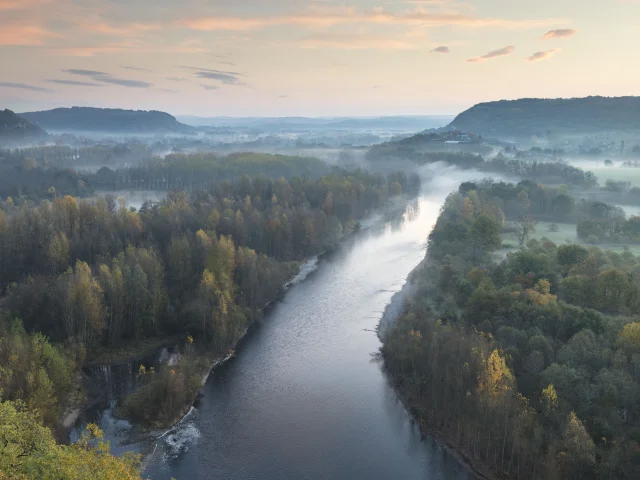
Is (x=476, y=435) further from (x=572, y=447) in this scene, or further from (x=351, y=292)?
(x=351, y=292)

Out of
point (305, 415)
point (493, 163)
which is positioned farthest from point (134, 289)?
point (493, 163)

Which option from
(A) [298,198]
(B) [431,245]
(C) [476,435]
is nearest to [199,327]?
(C) [476,435]

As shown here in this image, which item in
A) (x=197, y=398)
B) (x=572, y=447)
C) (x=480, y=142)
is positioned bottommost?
(x=197, y=398)

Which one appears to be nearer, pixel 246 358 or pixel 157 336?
pixel 246 358

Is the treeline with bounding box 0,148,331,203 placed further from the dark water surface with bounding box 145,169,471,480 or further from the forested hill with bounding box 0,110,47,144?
the dark water surface with bounding box 145,169,471,480

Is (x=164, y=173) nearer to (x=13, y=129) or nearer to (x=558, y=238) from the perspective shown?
(x=558, y=238)
